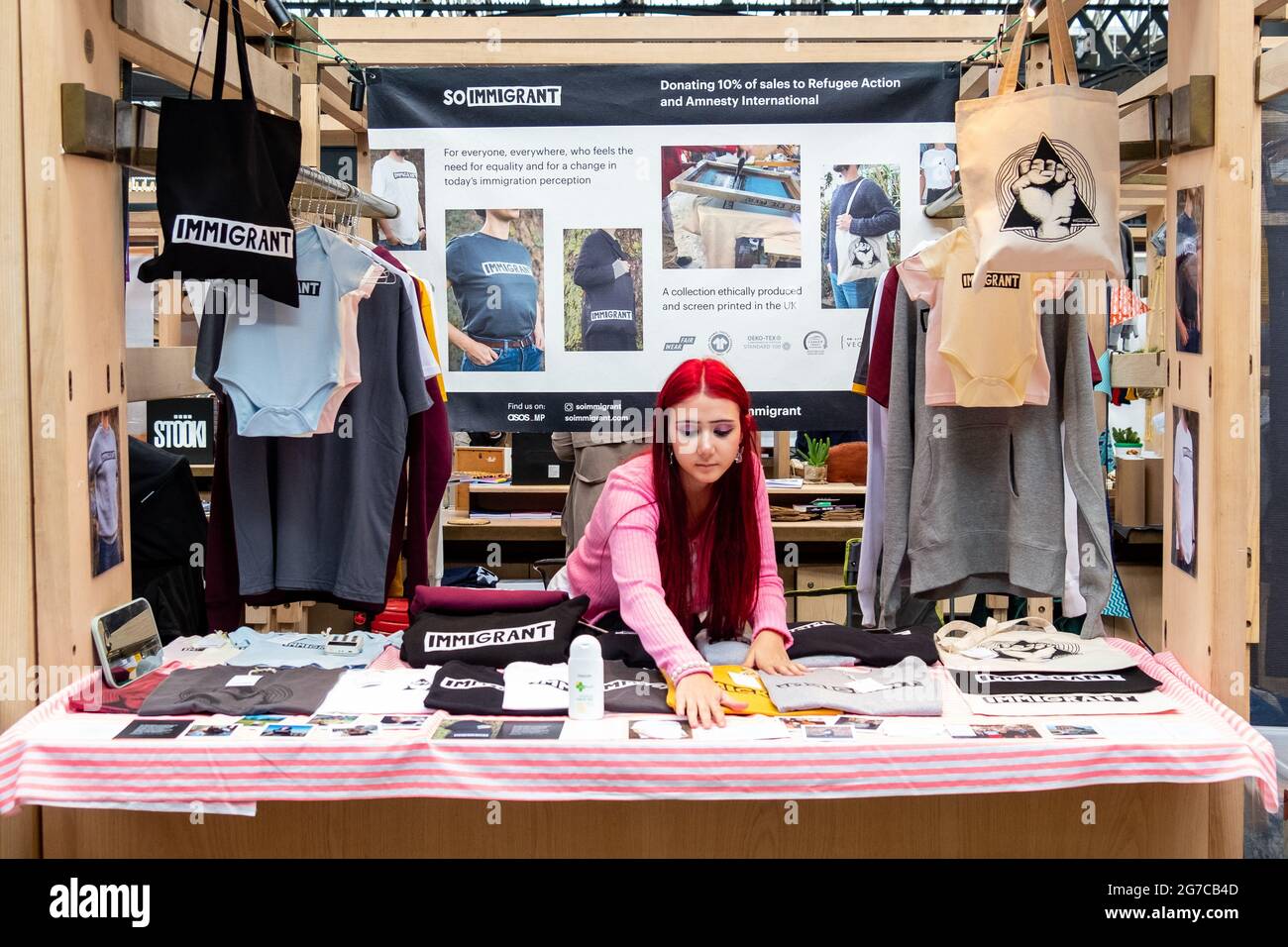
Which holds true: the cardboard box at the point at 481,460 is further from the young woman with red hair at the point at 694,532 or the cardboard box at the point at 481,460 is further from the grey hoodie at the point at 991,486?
the young woman with red hair at the point at 694,532

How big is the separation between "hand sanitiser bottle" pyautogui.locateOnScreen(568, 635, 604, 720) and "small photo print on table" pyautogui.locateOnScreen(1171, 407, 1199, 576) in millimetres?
1403

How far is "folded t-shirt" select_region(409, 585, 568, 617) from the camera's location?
307 centimetres

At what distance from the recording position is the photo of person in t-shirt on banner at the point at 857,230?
427 cm

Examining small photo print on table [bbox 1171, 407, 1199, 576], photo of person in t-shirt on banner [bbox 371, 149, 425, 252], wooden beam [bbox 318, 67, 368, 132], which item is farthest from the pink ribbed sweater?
wooden beam [bbox 318, 67, 368, 132]

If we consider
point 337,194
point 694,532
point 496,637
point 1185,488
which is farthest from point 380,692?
point 1185,488

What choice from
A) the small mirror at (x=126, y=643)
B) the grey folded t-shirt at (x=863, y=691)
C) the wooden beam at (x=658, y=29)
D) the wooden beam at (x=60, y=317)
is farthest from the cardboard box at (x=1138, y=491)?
the wooden beam at (x=60, y=317)

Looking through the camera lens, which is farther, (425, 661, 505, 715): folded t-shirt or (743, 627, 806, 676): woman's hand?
(743, 627, 806, 676): woman's hand

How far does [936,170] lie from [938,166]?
15 mm

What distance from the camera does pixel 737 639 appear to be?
3.04 metres

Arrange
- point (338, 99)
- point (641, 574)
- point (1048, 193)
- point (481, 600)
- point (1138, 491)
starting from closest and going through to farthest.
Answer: point (1048, 193) → point (641, 574) → point (481, 600) → point (338, 99) → point (1138, 491)

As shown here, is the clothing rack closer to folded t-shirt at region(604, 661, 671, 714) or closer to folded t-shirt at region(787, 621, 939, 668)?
folded t-shirt at region(604, 661, 671, 714)

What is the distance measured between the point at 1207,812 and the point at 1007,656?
0.56 metres

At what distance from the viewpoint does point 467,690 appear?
268 centimetres

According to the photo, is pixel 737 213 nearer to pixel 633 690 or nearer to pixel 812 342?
pixel 812 342
